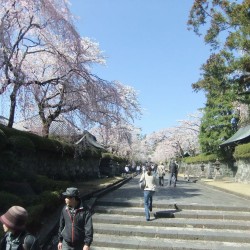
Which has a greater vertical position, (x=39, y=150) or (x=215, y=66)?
(x=215, y=66)

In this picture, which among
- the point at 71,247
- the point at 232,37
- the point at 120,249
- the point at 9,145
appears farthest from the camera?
the point at 232,37

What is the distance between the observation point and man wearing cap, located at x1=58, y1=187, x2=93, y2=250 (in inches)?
199

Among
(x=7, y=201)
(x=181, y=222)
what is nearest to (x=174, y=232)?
(x=181, y=222)

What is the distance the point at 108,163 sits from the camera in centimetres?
3588

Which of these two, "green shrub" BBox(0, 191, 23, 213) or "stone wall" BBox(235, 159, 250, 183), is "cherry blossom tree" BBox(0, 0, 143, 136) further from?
"stone wall" BBox(235, 159, 250, 183)

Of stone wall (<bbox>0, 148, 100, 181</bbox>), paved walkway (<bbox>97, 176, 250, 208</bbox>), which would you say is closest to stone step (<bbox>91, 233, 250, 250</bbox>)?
paved walkway (<bbox>97, 176, 250, 208</bbox>)

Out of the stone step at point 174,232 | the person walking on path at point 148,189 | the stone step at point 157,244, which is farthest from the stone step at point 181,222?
the stone step at point 157,244

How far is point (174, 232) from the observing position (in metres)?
9.77

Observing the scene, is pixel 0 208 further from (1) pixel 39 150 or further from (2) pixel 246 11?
(2) pixel 246 11

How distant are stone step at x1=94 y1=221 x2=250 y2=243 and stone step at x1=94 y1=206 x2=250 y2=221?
1032 mm

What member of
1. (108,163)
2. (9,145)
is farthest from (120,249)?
(108,163)

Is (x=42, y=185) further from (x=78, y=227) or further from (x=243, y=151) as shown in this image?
(x=243, y=151)

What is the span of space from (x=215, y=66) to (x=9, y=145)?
376 inches

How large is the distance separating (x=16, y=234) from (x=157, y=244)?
6.04 meters
